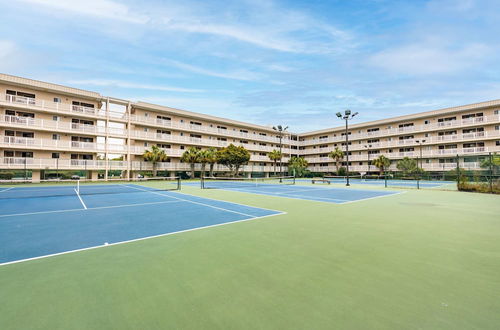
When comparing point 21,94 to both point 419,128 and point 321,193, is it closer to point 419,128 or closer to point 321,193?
point 321,193

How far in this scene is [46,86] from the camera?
31609 millimetres

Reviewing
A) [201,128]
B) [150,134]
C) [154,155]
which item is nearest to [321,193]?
[154,155]

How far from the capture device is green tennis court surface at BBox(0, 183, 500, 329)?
2.58m

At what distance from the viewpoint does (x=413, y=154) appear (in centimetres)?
4728

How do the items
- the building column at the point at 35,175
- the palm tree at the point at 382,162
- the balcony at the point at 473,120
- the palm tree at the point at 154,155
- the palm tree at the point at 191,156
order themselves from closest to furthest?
the building column at the point at 35,175 < the palm tree at the point at 154,155 < the balcony at the point at 473,120 < the palm tree at the point at 191,156 < the palm tree at the point at 382,162

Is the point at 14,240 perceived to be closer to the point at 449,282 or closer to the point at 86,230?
the point at 86,230

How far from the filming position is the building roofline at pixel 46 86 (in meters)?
29.3

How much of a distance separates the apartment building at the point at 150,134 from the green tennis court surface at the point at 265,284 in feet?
118

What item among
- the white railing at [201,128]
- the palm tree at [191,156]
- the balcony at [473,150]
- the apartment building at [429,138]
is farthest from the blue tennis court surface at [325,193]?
the balcony at [473,150]

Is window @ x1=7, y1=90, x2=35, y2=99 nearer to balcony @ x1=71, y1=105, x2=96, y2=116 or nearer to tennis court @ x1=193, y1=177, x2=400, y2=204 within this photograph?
balcony @ x1=71, y1=105, x2=96, y2=116

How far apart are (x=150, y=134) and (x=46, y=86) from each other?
15.0m

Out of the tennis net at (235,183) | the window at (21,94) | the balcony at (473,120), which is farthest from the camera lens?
the balcony at (473,120)

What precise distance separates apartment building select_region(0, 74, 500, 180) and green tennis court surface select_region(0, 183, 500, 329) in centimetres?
3597

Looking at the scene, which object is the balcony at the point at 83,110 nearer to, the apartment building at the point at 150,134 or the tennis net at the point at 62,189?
the apartment building at the point at 150,134
